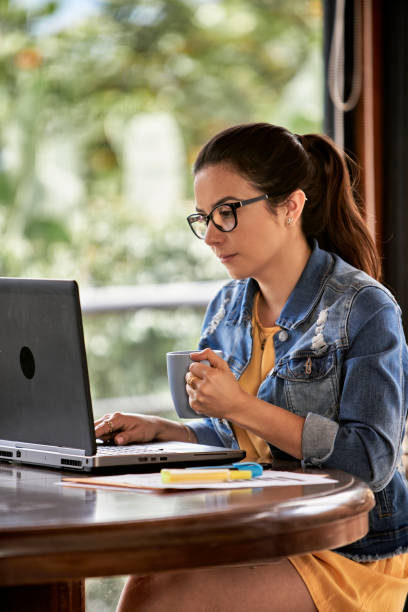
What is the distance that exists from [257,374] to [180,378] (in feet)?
0.78

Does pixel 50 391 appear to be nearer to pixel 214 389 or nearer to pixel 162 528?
pixel 214 389

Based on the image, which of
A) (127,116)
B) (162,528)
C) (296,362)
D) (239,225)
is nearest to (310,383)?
(296,362)

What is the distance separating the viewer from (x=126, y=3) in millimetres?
4977

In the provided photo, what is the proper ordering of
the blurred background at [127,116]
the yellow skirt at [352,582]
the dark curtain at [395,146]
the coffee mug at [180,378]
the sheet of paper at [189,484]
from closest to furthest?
the sheet of paper at [189,484], the yellow skirt at [352,582], the coffee mug at [180,378], the dark curtain at [395,146], the blurred background at [127,116]

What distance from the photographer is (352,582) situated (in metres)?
1.45

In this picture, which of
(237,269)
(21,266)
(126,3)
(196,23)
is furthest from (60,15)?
(237,269)

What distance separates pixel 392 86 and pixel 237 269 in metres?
1.81

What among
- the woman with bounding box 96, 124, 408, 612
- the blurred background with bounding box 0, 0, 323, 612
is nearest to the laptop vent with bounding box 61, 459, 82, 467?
the woman with bounding box 96, 124, 408, 612

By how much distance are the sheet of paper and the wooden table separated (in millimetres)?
24

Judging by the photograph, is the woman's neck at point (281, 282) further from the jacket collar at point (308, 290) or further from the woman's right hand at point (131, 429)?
the woman's right hand at point (131, 429)

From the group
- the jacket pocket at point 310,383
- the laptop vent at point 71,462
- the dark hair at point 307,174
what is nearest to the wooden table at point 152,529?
the laptop vent at point 71,462

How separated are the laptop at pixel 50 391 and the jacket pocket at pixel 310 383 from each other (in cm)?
17

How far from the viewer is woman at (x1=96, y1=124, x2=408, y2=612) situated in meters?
1.40

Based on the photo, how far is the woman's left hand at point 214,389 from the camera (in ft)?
4.63
